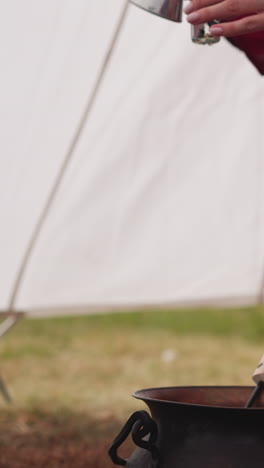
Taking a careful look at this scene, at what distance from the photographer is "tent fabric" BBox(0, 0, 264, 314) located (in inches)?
85.7

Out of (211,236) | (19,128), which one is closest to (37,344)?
(211,236)

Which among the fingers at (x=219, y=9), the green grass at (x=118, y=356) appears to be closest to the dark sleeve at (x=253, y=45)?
the fingers at (x=219, y=9)

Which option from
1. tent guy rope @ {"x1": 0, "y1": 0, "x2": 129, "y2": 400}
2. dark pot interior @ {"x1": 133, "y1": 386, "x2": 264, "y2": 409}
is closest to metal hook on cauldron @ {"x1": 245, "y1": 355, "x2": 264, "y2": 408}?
dark pot interior @ {"x1": 133, "y1": 386, "x2": 264, "y2": 409}

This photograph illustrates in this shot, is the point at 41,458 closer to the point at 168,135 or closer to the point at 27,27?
the point at 168,135

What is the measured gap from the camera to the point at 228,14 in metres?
1.18

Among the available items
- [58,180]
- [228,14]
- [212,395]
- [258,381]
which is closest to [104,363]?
[58,180]

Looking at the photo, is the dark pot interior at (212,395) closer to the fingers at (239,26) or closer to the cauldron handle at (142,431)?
the cauldron handle at (142,431)

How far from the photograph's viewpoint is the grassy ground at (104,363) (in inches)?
111

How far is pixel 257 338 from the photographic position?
583 cm

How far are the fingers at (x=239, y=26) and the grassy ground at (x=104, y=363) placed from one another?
4.72 feet

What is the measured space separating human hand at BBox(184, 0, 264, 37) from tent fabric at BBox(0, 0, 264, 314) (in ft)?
3.23

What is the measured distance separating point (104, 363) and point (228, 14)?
360 centimetres

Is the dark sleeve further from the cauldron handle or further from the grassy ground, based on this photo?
the grassy ground

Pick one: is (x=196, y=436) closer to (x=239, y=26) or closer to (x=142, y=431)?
(x=142, y=431)
